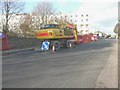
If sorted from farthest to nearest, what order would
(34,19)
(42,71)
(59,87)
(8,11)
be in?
(34,19)
(8,11)
(42,71)
(59,87)

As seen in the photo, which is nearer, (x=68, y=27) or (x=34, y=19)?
(x=68, y=27)

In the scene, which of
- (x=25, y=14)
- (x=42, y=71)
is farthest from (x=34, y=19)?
(x=42, y=71)

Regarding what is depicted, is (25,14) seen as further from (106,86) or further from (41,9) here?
(106,86)

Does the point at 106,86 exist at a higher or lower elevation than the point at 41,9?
lower

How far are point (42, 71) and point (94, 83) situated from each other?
→ 3.18m

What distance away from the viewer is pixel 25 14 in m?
45.1

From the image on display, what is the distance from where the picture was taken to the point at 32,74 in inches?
453

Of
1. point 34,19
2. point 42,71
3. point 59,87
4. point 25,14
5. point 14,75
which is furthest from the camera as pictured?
point 34,19

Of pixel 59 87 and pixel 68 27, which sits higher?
pixel 68 27

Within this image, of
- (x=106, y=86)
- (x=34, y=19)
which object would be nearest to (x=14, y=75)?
(x=106, y=86)

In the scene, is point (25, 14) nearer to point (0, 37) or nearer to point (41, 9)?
point (41, 9)

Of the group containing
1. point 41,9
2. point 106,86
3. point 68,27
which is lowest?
point 106,86

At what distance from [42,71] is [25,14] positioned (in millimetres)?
33564

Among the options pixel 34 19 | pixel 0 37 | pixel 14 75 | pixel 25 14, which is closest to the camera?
pixel 14 75
